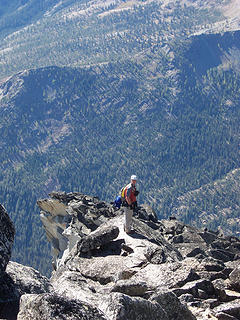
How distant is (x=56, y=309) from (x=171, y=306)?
4729 millimetres

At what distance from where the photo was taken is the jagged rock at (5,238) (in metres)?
23.8

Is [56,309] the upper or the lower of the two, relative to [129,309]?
upper

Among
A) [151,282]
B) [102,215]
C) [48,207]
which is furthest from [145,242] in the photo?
[48,207]

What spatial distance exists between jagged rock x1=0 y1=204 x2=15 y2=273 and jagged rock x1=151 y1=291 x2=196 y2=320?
237 inches

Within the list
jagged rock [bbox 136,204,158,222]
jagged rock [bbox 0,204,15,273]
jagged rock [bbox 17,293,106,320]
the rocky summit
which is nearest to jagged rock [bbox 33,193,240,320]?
the rocky summit

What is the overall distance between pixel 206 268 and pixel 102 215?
2849 cm

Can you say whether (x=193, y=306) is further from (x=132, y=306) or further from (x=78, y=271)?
(x=78, y=271)

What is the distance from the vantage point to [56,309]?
18.3 m

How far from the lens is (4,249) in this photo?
24094mm

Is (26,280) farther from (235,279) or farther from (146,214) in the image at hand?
(146,214)

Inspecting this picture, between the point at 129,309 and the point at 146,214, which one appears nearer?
the point at 129,309

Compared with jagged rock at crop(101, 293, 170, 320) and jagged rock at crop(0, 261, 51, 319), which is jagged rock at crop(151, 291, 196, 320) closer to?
jagged rock at crop(101, 293, 170, 320)

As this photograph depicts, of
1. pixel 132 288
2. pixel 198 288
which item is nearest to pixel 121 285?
pixel 132 288

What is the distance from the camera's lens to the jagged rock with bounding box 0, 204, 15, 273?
23750mm
